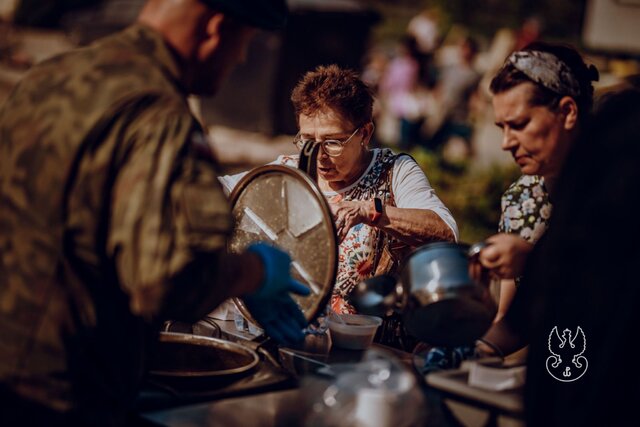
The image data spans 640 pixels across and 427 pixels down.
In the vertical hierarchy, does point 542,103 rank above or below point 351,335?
above

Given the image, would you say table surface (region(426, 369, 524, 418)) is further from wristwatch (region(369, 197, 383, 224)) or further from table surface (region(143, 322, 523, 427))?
wristwatch (region(369, 197, 383, 224))

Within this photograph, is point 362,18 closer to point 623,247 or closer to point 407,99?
point 407,99

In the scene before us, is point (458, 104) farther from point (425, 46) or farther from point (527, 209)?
point (527, 209)

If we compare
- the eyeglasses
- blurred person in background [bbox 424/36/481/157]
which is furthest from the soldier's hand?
blurred person in background [bbox 424/36/481/157]

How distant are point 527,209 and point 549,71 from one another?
0.59 meters

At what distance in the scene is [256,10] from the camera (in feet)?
6.32

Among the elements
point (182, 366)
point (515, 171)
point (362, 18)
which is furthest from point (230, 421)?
point (362, 18)

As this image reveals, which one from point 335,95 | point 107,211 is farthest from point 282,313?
point 335,95

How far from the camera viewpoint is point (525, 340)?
281 cm

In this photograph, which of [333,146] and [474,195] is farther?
[474,195]

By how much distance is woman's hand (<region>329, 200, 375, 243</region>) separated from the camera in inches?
126

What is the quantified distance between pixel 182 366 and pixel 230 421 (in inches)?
22.9

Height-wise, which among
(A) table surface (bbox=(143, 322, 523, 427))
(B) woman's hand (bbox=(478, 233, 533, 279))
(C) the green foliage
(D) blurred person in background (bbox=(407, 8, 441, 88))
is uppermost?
(B) woman's hand (bbox=(478, 233, 533, 279))

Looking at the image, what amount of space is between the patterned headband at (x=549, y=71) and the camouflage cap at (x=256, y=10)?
93 centimetres
